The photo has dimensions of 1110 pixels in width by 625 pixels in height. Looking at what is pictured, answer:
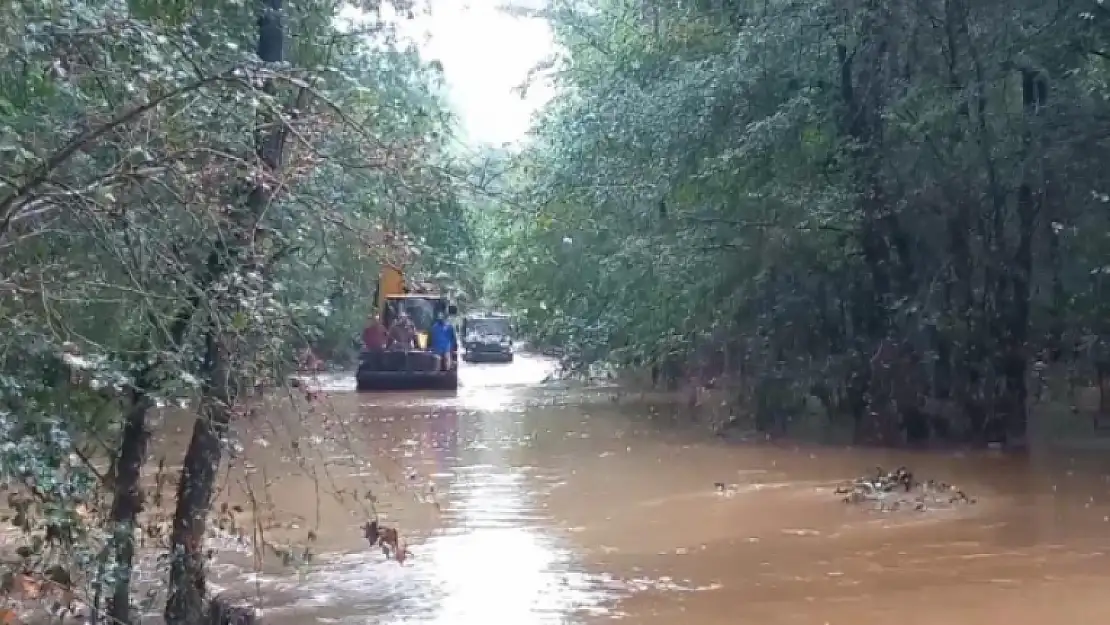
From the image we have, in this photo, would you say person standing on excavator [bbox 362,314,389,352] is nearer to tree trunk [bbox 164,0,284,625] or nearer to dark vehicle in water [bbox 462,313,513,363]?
dark vehicle in water [bbox 462,313,513,363]

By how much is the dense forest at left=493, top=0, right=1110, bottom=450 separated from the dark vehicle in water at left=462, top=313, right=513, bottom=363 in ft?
91.3

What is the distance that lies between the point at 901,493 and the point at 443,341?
19.1 metres

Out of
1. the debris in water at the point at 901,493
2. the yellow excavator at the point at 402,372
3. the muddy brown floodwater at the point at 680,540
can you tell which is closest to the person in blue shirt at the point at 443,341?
the yellow excavator at the point at 402,372

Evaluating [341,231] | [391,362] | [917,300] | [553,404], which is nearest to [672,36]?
[917,300]

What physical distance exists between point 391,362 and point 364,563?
1895 cm

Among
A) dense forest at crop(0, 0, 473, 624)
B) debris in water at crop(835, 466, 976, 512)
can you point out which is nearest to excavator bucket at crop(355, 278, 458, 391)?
debris in water at crop(835, 466, 976, 512)

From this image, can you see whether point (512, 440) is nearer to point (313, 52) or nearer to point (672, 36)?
point (672, 36)

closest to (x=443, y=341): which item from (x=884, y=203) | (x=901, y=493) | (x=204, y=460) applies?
(x=884, y=203)

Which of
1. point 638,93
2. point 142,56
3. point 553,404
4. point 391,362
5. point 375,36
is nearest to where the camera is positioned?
point 142,56

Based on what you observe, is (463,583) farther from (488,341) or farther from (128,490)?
(488,341)

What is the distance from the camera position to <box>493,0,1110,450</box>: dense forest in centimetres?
1652

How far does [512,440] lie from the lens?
19922 millimetres

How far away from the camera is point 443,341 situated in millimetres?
31312

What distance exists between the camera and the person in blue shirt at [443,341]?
99.8 feet
